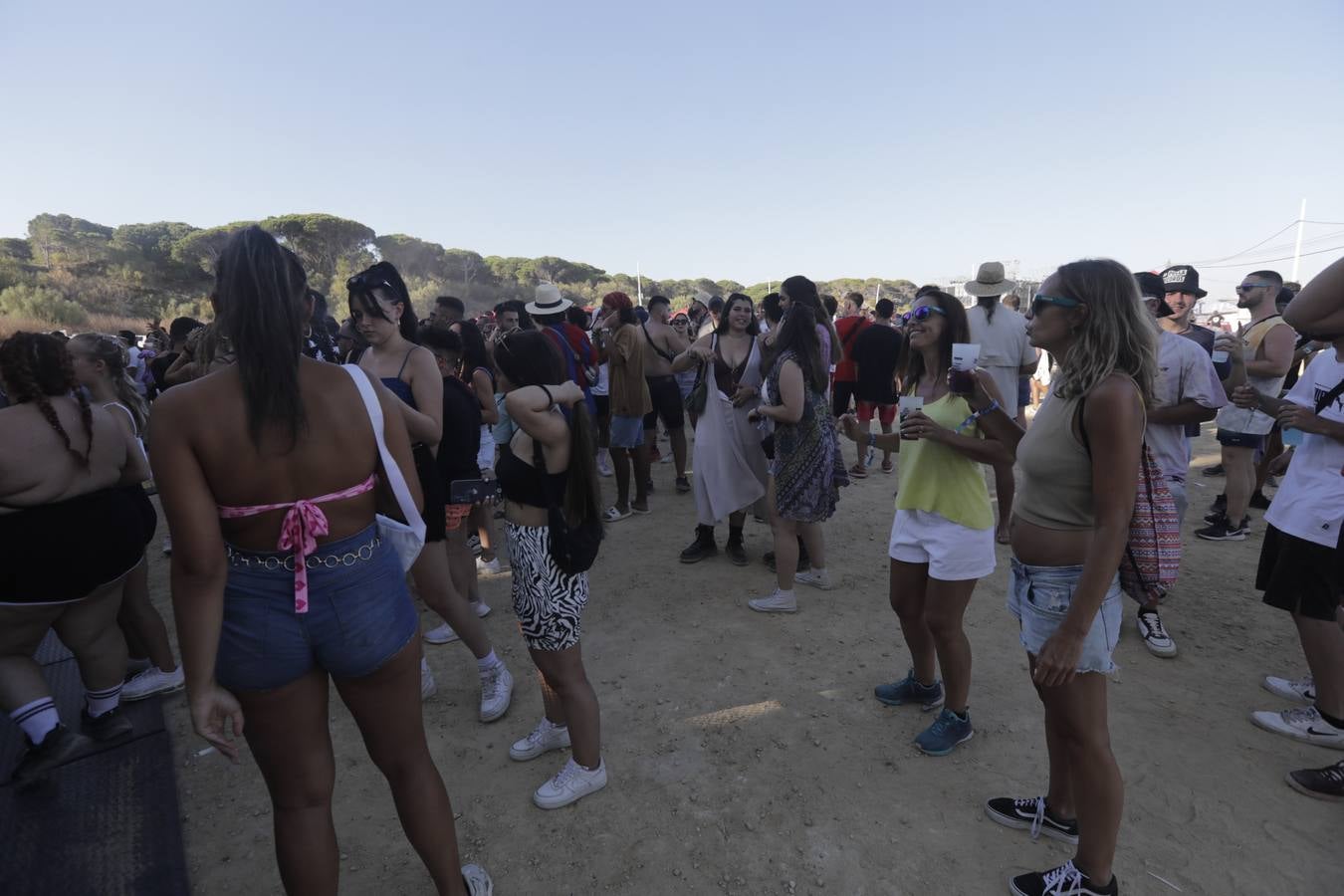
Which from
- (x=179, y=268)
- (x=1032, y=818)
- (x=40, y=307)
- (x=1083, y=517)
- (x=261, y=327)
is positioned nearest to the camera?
(x=261, y=327)

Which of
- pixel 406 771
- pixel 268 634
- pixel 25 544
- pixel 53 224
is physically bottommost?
pixel 406 771

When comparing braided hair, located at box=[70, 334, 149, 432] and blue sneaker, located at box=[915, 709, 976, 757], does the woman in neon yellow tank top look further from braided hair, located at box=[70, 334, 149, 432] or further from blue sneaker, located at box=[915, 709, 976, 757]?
braided hair, located at box=[70, 334, 149, 432]

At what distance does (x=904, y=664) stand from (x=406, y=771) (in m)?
2.70

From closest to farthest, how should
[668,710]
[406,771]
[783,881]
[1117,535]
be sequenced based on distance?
[1117,535] → [406,771] → [783,881] → [668,710]

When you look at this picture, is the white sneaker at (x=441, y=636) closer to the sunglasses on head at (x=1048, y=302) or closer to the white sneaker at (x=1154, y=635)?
the sunglasses on head at (x=1048, y=302)

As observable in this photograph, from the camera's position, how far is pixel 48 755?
270cm

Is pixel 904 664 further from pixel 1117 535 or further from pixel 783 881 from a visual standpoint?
pixel 1117 535

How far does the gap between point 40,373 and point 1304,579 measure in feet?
17.9

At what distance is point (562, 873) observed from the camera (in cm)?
225

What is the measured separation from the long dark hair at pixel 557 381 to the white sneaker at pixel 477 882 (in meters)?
1.25

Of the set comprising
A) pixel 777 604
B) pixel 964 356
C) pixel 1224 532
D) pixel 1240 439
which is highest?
pixel 964 356

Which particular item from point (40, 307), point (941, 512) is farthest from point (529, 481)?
point (40, 307)

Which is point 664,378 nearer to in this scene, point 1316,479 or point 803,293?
point 803,293

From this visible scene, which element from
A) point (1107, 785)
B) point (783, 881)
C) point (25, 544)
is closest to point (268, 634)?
point (783, 881)
